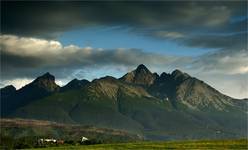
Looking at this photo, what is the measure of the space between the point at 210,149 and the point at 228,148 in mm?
3072

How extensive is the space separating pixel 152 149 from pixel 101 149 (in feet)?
22.7

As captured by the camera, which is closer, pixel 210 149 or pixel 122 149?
pixel 210 149

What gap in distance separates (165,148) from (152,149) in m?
2.83

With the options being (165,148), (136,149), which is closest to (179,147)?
(165,148)

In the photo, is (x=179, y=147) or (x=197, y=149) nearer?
(x=197, y=149)

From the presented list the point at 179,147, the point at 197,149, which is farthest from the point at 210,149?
the point at 179,147

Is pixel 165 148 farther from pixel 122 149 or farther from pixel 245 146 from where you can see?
pixel 245 146

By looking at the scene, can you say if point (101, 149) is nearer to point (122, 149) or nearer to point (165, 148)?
point (122, 149)

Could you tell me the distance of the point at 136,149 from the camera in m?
63.3

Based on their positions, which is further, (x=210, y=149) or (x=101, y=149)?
(x=101, y=149)

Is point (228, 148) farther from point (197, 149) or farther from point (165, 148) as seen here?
point (165, 148)

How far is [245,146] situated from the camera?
2474 inches

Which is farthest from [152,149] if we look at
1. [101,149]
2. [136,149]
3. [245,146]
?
[245,146]

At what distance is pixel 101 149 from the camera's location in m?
63.2
